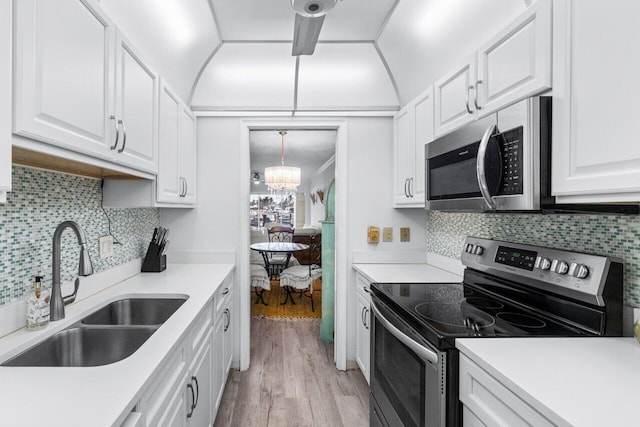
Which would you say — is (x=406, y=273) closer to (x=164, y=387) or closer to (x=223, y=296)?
(x=223, y=296)

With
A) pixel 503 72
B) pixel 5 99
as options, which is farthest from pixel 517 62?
pixel 5 99

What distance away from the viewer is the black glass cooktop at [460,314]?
3.87 feet

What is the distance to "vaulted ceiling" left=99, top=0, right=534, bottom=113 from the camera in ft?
5.70

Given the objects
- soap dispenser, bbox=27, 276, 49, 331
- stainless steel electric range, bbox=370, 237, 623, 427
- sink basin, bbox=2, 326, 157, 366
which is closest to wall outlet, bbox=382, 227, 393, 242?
stainless steel electric range, bbox=370, 237, 623, 427

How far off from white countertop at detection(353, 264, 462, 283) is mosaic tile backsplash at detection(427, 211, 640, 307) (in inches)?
7.7

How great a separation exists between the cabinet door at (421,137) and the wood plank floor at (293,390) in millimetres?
1405

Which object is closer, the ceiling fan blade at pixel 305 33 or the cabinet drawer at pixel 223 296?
the ceiling fan blade at pixel 305 33

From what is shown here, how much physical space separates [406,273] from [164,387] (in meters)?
1.67

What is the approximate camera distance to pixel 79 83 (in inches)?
42.5

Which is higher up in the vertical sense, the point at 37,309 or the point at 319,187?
the point at 319,187

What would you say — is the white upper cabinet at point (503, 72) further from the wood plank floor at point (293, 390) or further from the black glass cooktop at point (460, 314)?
the wood plank floor at point (293, 390)

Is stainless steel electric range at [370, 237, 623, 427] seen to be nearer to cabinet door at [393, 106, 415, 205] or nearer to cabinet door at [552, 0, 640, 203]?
cabinet door at [552, 0, 640, 203]

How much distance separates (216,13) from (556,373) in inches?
92.8

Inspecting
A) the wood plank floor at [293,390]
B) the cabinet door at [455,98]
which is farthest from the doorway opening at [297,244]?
the cabinet door at [455,98]
